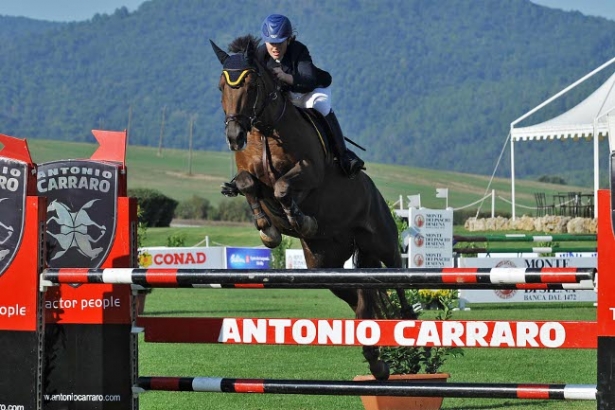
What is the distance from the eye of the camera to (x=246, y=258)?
22.7m

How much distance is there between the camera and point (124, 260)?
4.80 m

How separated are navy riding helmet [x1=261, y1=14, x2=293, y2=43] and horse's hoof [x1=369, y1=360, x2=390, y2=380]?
2095 mm

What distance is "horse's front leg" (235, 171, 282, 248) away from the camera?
6.83m

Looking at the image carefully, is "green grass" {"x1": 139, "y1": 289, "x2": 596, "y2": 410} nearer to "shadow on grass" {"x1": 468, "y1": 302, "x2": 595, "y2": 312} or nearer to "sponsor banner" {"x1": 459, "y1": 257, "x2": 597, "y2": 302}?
"sponsor banner" {"x1": 459, "y1": 257, "x2": 597, "y2": 302}

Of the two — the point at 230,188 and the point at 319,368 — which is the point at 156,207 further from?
the point at 230,188

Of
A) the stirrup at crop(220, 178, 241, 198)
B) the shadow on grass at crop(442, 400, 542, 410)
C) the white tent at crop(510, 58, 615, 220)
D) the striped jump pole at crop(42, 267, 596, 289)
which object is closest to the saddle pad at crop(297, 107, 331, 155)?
the stirrup at crop(220, 178, 241, 198)

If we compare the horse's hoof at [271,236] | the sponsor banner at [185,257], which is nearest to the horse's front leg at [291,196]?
the horse's hoof at [271,236]

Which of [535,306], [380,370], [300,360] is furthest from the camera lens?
[535,306]

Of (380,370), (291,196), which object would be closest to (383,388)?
(380,370)

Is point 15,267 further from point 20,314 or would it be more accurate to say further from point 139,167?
point 139,167

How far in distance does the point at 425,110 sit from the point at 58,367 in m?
195

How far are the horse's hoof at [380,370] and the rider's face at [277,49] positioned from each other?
2.04m

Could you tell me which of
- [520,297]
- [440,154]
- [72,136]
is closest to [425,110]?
[440,154]

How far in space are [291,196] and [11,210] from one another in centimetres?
252
